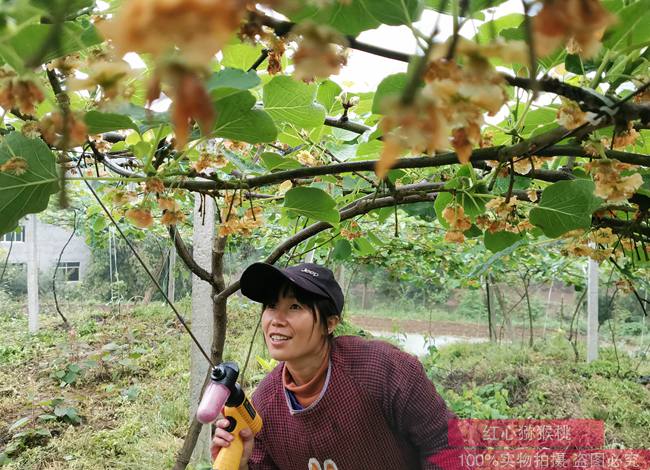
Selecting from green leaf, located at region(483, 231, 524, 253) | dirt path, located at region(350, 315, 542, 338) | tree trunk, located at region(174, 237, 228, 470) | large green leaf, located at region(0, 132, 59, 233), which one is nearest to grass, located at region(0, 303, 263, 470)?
tree trunk, located at region(174, 237, 228, 470)

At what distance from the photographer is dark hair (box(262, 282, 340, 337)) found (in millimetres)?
1107

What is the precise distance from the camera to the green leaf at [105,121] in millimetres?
385

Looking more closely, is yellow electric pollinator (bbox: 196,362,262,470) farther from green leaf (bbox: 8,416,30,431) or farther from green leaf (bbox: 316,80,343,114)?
green leaf (bbox: 8,416,30,431)

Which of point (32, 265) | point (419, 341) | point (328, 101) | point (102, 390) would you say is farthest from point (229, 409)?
point (419, 341)

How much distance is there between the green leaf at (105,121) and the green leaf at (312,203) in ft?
0.94

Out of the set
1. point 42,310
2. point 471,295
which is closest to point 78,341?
point 42,310

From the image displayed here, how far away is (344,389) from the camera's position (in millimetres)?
1070

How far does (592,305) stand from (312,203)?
14.9 feet

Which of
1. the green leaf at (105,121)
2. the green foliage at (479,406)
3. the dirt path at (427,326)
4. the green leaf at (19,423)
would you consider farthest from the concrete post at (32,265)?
the dirt path at (427,326)

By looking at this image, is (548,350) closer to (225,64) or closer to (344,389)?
(344,389)

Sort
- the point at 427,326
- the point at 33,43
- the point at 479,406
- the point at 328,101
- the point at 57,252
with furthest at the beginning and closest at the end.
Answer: the point at 427,326, the point at 57,252, the point at 479,406, the point at 328,101, the point at 33,43

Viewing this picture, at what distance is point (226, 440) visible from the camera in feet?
3.31

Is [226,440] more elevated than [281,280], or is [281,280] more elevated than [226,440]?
[281,280]

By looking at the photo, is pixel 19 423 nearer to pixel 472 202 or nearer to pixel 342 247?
pixel 342 247
